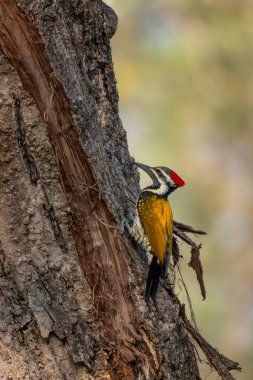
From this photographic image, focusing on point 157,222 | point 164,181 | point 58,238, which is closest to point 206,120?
point 164,181

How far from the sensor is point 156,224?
4.52 meters

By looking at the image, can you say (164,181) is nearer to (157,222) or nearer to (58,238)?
(157,222)

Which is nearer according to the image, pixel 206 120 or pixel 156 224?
pixel 156 224

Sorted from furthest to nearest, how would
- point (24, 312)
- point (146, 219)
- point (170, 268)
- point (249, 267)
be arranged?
point (249, 267) < point (146, 219) < point (170, 268) < point (24, 312)

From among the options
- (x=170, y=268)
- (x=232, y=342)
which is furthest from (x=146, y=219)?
(x=232, y=342)

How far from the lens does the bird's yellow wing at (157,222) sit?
165 inches

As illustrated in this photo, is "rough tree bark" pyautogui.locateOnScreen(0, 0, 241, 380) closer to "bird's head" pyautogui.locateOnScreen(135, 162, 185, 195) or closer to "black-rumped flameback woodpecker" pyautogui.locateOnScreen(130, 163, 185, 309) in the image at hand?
"black-rumped flameback woodpecker" pyautogui.locateOnScreen(130, 163, 185, 309)

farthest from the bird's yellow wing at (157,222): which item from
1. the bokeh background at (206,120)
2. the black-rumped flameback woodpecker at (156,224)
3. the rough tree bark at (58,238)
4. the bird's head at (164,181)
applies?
the bokeh background at (206,120)

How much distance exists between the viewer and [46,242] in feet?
11.3

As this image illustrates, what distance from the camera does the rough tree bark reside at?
11.1 ft

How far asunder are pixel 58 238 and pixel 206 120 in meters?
10.1

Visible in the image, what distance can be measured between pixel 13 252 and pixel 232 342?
32.5 ft

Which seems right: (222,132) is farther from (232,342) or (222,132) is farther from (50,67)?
(50,67)

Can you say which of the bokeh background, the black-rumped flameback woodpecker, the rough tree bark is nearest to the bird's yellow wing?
the black-rumped flameback woodpecker
